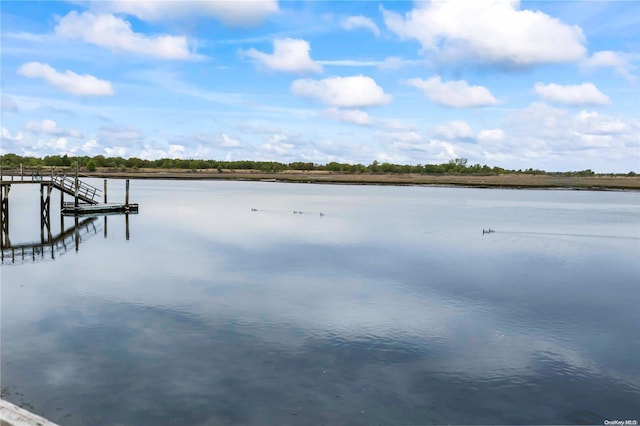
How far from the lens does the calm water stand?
12766 mm

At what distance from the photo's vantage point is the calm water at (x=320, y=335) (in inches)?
503

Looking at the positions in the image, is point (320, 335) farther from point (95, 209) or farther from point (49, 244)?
point (95, 209)

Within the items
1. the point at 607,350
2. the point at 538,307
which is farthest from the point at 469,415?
the point at 538,307

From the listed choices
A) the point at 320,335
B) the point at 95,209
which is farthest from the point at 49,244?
the point at 320,335

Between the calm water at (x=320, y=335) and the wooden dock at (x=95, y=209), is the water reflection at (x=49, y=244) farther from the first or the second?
the wooden dock at (x=95, y=209)

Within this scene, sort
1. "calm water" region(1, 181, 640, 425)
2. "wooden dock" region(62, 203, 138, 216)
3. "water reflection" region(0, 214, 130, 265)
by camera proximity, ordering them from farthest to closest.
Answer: "wooden dock" region(62, 203, 138, 216) → "water reflection" region(0, 214, 130, 265) → "calm water" region(1, 181, 640, 425)

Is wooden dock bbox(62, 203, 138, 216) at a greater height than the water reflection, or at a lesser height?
greater

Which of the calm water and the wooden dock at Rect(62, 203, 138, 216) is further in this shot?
the wooden dock at Rect(62, 203, 138, 216)

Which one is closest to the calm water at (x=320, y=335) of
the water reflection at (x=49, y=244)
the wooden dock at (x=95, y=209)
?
the water reflection at (x=49, y=244)

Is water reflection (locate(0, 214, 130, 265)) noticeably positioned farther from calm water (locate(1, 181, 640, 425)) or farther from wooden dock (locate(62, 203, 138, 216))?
wooden dock (locate(62, 203, 138, 216))

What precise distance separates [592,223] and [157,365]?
53.9m

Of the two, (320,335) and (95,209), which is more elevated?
(95,209)

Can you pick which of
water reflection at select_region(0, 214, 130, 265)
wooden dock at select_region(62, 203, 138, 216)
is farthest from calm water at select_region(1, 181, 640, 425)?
wooden dock at select_region(62, 203, 138, 216)

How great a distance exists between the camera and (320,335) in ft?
58.3
